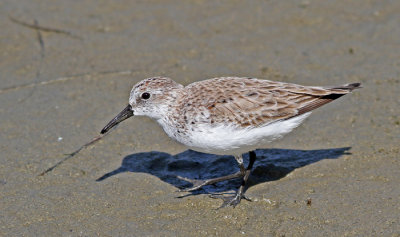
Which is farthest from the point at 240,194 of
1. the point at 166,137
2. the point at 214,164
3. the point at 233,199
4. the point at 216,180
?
the point at 166,137

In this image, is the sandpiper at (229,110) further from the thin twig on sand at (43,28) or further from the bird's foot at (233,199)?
the thin twig on sand at (43,28)

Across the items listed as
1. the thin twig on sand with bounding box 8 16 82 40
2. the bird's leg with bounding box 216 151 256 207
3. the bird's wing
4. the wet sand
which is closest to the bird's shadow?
the wet sand

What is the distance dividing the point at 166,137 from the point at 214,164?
38.8 inches

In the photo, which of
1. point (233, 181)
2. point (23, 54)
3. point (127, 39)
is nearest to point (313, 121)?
point (233, 181)

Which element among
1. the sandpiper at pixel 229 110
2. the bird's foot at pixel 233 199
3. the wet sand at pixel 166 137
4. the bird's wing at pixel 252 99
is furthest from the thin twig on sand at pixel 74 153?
the bird's foot at pixel 233 199

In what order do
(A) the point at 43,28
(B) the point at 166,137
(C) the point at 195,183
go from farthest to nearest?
1. (A) the point at 43,28
2. (B) the point at 166,137
3. (C) the point at 195,183

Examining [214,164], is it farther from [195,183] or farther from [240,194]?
[240,194]

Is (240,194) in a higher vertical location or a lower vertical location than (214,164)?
higher

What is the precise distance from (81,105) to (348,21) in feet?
18.2

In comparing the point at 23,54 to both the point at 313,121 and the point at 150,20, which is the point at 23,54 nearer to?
the point at 150,20

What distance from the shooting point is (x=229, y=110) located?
22.7 feet

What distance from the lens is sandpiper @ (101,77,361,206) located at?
6812 mm

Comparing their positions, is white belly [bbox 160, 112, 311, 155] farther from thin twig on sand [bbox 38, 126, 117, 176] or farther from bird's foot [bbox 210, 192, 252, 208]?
thin twig on sand [bbox 38, 126, 117, 176]

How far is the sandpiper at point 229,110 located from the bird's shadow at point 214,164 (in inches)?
13.3
